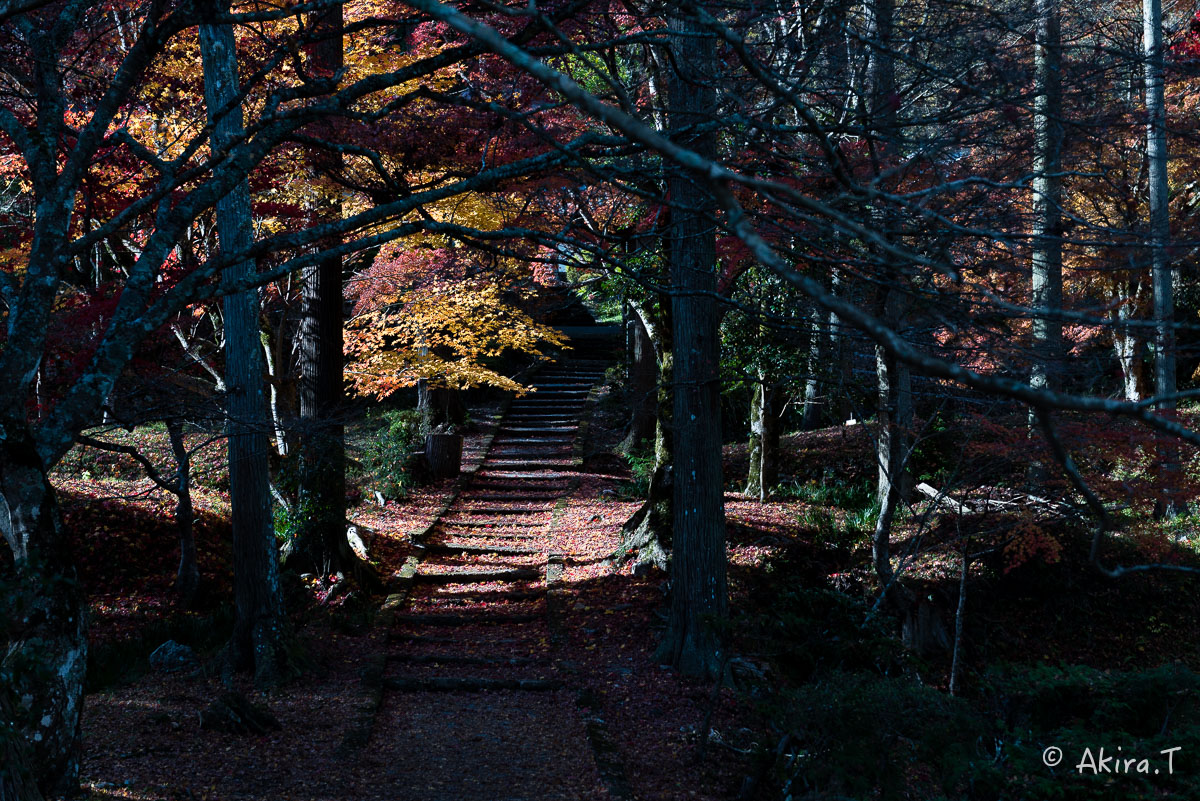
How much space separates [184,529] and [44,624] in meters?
5.80

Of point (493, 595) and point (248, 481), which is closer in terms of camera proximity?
point (248, 481)

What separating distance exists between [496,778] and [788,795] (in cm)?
193

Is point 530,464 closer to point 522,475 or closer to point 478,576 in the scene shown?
point 522,475

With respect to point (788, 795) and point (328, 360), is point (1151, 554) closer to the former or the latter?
point (788, 795)

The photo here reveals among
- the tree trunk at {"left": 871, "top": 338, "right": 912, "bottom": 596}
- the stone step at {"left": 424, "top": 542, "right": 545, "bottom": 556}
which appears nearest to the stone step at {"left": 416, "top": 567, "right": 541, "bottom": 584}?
the stone step at {"left": 424, "top": 542, "right": 545, "bottom": 556}

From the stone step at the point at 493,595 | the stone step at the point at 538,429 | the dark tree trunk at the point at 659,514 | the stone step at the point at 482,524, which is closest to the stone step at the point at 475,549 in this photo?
the stone step at the point at 482,524

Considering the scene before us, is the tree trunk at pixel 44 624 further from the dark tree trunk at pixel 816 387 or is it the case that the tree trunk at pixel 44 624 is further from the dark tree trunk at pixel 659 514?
the dark tree trunk at pixel 816 387

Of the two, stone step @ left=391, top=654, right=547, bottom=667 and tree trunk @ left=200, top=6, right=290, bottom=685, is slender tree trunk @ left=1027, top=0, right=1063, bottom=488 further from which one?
tree trunk @ left=200, top=6, right=290, bottom=685

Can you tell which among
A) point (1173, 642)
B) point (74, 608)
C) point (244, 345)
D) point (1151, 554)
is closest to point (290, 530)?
point (244, 345)

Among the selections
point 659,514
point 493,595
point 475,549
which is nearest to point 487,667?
point 493,595

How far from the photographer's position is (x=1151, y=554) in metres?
9.88

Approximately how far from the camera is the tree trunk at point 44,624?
3.88 metres

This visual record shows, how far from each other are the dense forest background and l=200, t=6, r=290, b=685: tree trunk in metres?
0.03

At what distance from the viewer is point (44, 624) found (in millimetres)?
3928
